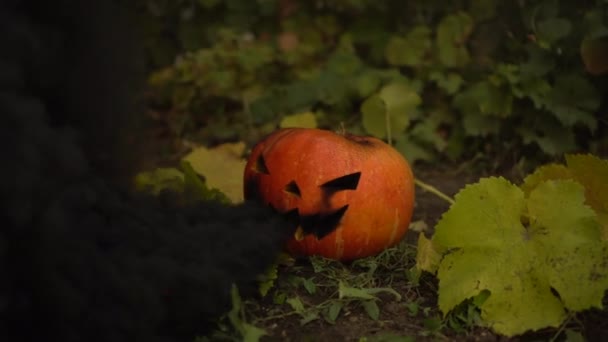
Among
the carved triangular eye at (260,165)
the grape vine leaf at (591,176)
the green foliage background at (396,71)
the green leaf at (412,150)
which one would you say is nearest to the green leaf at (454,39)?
the green foliage background at (396,71)

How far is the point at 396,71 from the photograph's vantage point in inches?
148

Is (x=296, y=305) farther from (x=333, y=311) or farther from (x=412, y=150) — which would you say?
(x=412, y=150)

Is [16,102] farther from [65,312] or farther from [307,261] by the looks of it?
[307,261]

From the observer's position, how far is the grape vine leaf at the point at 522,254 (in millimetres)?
1724

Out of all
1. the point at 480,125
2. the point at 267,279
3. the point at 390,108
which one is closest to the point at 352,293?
the point at 267,279

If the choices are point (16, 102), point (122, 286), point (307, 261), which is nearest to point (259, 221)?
point (307, 261)

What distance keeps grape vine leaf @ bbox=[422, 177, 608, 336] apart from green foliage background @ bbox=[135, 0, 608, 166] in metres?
1.12

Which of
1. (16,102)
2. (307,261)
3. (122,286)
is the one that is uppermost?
(16,102)

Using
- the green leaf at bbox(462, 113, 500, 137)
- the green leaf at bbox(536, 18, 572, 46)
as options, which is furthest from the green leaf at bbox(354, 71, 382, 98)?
the green leaf at bbox(536, 18, 572, 46)

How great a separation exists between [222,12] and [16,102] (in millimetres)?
3481

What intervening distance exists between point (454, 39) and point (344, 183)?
1.97 m

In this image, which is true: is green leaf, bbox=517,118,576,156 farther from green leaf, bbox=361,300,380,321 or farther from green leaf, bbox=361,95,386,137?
green leaf, bbox=361,300,380,321

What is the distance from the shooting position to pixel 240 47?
4285mm

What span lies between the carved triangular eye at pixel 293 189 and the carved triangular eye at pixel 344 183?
7cm
